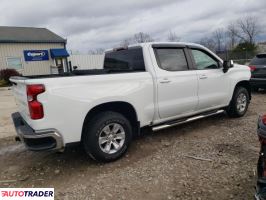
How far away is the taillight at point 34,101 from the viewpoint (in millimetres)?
3309

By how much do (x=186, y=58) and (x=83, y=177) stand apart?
3.00 m

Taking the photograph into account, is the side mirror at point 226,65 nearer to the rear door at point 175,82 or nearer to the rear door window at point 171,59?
the rear door at point 175,82

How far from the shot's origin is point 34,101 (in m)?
3.35

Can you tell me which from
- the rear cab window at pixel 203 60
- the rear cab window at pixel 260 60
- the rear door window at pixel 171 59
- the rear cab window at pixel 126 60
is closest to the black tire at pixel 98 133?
the rear cab window at pixel 126 60

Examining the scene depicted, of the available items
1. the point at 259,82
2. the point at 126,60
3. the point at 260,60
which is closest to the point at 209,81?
the point at 126,60

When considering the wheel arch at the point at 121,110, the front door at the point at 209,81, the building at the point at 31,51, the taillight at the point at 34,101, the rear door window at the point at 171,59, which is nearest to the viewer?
the taillight at the point at 34,101

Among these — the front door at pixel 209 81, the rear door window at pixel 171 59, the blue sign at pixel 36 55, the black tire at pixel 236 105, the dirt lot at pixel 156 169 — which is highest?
the blue sign at pixel 36 55

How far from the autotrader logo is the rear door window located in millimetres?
2753

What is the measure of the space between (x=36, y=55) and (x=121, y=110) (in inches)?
A: 829

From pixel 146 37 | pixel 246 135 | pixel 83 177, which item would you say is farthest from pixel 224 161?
pixel 146 37

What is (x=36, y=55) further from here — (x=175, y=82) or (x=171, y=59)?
(x=175, y=82)

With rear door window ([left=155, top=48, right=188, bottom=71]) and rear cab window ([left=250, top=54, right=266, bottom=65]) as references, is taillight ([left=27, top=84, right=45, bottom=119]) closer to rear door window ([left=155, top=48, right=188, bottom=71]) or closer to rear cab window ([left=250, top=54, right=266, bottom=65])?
rear door window ([left=155, top=48, right=188, bottom=71])

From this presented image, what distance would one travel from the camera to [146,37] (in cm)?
4894

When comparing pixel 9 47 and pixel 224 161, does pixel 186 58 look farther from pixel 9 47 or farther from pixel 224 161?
pixel 9 47
